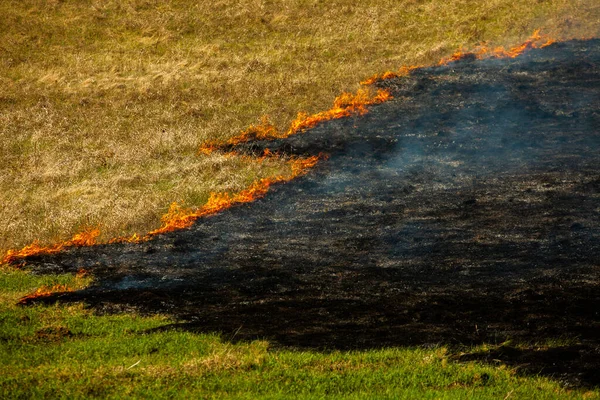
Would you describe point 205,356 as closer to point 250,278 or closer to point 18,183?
point 250,278

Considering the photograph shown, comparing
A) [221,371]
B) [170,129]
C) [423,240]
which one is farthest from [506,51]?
[221,371]

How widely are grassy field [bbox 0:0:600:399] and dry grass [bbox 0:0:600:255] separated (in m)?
0.12

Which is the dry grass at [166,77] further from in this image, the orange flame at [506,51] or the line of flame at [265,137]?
the orange flame at [506,51]

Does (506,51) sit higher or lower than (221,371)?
higher

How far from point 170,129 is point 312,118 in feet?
22.2

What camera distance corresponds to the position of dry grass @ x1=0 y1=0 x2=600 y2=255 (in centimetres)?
2791

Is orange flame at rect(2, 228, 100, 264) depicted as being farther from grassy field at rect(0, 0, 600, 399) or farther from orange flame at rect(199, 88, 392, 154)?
orange flame at rect(199, 88, 392, 154)

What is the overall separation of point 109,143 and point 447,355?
2381cm

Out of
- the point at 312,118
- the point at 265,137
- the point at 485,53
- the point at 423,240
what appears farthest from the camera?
the point at 485,53

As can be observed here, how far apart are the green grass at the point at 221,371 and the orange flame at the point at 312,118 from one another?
17.7 meters

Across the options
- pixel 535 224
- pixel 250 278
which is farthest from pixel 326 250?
pixel 535 224

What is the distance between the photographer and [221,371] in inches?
494

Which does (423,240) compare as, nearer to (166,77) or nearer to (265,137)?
(265,137)

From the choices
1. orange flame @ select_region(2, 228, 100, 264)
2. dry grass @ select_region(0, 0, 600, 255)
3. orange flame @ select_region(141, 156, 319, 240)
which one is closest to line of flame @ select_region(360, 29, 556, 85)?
Answer: dry grass @ select_region(0, 0, 600, 255)
